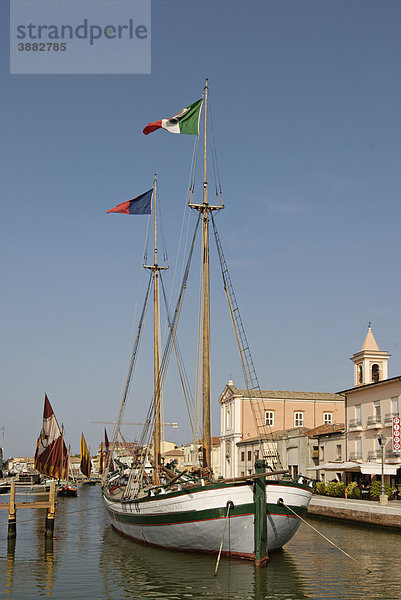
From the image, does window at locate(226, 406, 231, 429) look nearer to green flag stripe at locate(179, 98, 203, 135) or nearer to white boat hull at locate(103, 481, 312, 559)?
white boat hull at locate(103, 481, 312, 559)

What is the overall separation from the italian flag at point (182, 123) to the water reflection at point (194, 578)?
20.7m

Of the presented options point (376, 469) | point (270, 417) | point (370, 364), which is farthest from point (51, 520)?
point (270, 417)

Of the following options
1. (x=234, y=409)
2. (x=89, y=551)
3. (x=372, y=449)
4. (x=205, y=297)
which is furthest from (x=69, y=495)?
(x=205, y=297)

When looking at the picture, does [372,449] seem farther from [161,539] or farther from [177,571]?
[177,571]

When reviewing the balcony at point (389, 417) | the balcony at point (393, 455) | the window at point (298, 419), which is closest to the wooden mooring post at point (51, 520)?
the balcony at point (393, 455)

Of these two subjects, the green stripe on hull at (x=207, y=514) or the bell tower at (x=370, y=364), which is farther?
the bell tower at (x=370, y=364)

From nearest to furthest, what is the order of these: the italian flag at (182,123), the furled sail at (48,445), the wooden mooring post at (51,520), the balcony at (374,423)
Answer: the italian flag at (182,123) < the wooden mooring post at (51,520) < the balcony at (374,423) < the furled sail at (48,445)

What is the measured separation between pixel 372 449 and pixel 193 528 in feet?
106

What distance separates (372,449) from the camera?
183ft

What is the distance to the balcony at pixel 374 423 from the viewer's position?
54.9 metres

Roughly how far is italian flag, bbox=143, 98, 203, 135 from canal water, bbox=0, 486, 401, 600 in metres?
20.7

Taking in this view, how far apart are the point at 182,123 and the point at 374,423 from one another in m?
33.3

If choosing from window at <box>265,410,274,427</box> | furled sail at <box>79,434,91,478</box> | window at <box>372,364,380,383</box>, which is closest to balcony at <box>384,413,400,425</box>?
window at <box>372,364,380,383</box>

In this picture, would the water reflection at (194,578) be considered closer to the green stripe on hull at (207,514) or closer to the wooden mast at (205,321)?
the green stripe on hull at (207,514)
